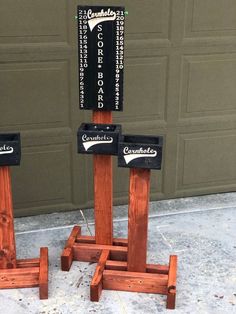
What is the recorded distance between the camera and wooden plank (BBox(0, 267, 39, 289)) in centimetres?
296

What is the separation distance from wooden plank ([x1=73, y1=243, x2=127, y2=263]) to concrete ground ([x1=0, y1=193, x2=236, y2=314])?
0.05 metres

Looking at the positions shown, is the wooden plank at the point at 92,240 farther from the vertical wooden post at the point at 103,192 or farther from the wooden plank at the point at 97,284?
the wooden plank at the point at 97,284

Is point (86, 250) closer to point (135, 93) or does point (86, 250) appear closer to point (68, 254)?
point (68, 254)

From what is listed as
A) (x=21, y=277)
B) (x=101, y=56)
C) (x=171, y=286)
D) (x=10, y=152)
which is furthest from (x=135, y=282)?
(x=101, y=56)

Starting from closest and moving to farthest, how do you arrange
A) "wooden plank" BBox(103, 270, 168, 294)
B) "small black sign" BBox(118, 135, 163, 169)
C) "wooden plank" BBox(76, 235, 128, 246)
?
"small black sign" BBox(118, 135, 163, 169) < "wooden plank" BBox(103, 270, 168, 294) < "wooden plank" BBox(76, 235, 128, 246)

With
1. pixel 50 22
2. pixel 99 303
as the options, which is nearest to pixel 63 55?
pixel 50 22

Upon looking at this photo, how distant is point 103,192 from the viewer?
10.2 feet

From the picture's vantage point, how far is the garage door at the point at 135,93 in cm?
343

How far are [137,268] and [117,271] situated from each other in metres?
0.12

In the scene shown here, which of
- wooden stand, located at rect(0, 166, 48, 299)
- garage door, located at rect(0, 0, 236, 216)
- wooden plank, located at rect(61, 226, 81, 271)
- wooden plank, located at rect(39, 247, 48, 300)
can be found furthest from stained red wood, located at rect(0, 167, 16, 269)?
garage door, located at rect(0, 0, 236, 216)

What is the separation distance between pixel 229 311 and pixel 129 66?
5.98 ft

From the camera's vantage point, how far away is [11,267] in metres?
3.02

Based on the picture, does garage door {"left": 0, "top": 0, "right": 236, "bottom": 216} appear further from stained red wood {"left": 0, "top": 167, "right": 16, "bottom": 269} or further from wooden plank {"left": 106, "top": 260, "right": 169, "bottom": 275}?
wooden plank {"left": 106, "top": 260, "right": 169, "bottom": 275}

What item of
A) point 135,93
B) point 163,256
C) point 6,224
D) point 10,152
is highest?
point 135,93
